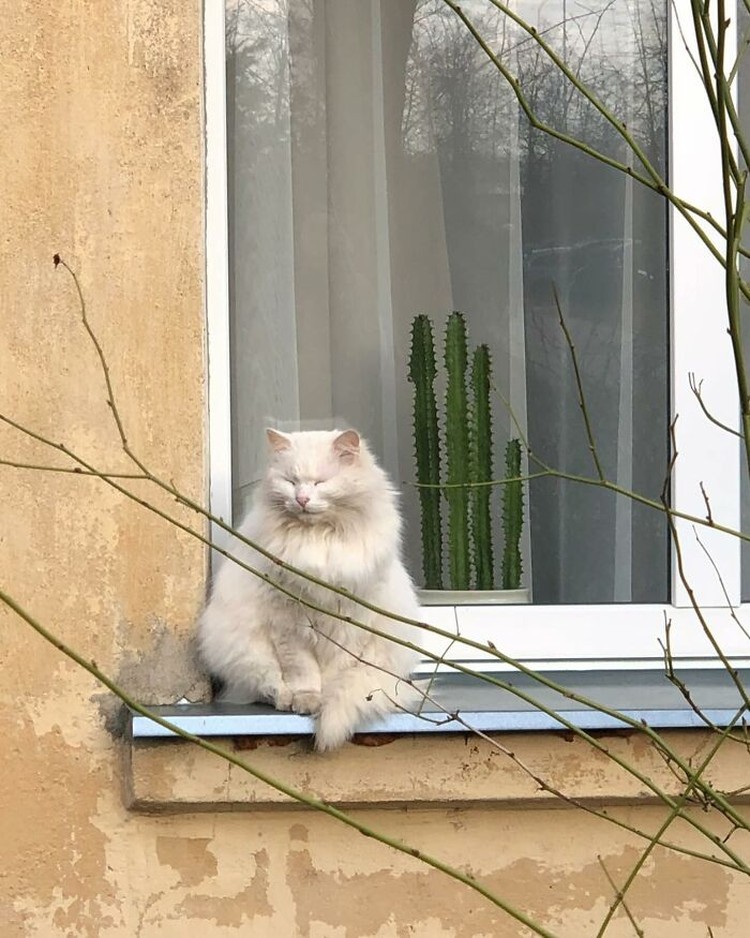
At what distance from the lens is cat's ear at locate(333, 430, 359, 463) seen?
2.32 m

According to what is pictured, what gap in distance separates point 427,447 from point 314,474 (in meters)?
0.52

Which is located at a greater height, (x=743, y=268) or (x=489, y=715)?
(x=743, y=268)

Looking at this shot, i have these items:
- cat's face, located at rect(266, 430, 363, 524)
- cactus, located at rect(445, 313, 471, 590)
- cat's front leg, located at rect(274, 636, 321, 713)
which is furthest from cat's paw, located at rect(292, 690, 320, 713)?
cactus, located at rect(445, 313, 471, 590)

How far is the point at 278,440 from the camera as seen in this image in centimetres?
235

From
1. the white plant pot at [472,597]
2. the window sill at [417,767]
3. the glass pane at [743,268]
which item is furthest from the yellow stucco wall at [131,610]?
the glass pane at [743,268]

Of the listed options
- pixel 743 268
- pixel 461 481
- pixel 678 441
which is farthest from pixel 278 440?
pixel 743 268

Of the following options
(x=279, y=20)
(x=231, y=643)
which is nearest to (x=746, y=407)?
(x=231, y=643)

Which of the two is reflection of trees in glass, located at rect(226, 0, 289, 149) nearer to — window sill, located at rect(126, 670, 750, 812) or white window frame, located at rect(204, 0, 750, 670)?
white window frame, located at rect(204, 0, 750, 670)

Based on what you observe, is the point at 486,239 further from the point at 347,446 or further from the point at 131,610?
the point at 131,610

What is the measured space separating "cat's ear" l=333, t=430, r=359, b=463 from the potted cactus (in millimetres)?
430

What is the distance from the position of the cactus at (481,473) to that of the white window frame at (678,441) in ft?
0.32

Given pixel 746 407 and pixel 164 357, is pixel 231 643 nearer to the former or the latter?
pixel 164 357

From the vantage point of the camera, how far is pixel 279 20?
8.93 feet

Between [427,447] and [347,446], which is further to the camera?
[427,447]
